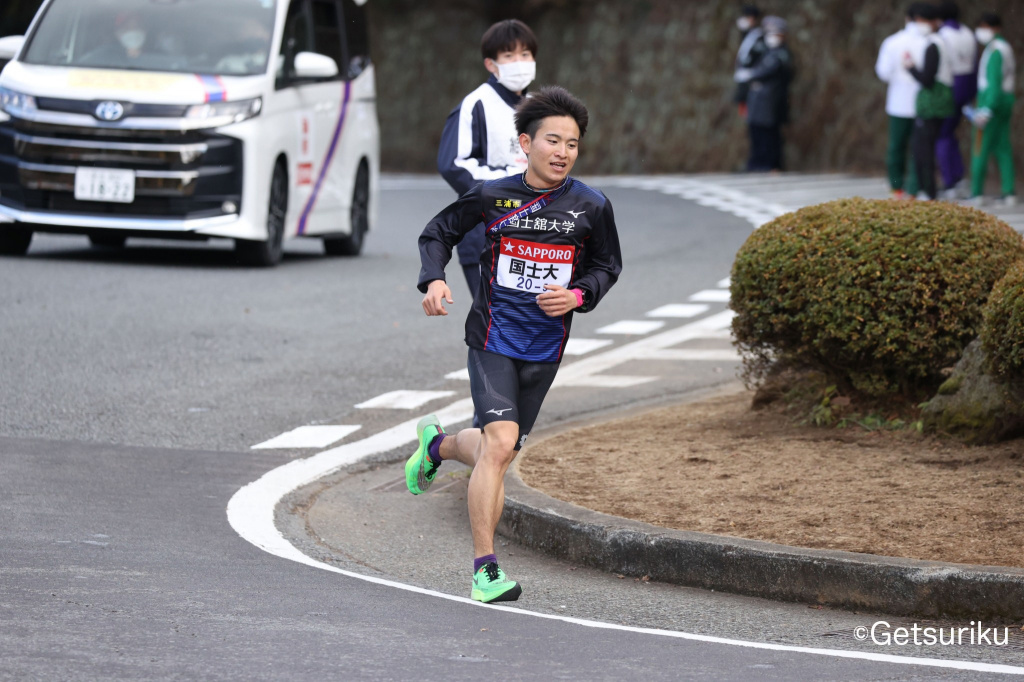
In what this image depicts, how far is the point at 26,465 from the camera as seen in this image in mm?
7656

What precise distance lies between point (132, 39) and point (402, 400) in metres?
6.70

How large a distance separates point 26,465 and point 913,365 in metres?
4.00

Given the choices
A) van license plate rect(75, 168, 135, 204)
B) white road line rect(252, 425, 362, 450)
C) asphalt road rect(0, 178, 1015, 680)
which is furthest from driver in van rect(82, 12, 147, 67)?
white road line rect(252, 425, 362, 450)

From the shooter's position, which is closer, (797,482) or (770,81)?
(797,482)

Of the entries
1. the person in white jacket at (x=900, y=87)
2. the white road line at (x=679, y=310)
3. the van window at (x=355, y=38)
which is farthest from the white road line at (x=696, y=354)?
the person in white jacket at (x=900, y=87)

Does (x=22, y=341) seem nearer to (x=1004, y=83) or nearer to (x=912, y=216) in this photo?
(x=912, y=216)

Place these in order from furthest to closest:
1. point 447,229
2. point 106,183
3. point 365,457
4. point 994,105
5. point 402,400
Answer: point 994,105
point 106,183
point 402,400
point 365,457
point 447,229

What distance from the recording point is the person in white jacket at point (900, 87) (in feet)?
64.3

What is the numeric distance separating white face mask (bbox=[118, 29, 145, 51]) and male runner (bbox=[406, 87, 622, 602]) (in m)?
9.59

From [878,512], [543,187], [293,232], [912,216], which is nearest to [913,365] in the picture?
[912,216]

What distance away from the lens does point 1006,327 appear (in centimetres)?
722

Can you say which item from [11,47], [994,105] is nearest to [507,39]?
[11,47]

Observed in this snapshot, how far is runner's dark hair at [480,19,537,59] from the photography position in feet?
26.1

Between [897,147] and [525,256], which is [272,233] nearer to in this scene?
[897,147]
